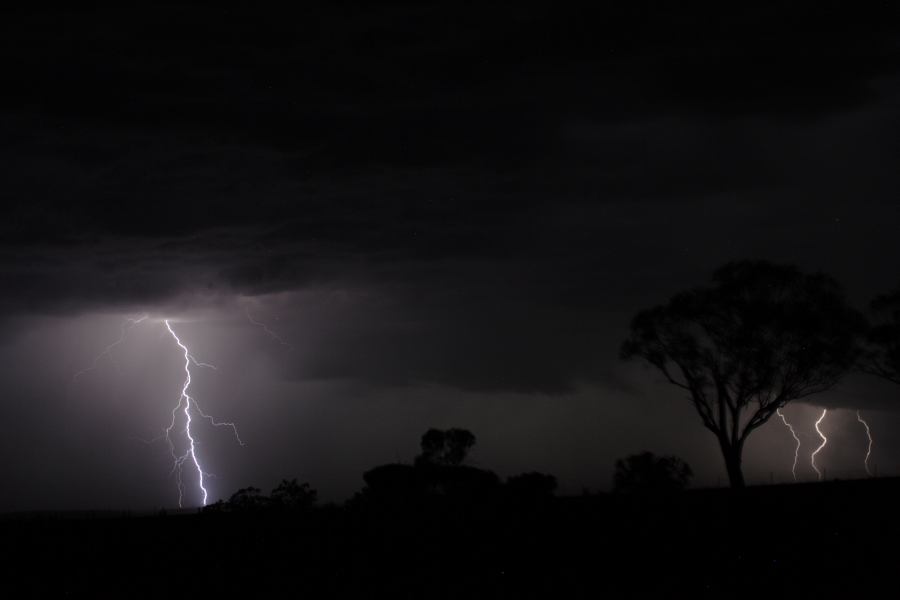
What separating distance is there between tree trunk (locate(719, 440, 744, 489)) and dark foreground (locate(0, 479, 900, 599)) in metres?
24.5

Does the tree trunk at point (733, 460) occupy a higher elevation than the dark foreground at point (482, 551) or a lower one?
higher

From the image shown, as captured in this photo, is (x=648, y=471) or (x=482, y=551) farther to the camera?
(x=648, y=471)

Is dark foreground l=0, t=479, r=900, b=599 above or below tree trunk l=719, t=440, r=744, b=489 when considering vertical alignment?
below

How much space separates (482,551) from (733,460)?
34.7 m

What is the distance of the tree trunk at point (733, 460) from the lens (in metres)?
56.9

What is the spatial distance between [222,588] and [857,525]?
55.4 feet

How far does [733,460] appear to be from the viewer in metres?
57.2

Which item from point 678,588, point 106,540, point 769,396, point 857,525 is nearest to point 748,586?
point 678,588

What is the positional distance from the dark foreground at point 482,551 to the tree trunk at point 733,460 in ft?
80.4

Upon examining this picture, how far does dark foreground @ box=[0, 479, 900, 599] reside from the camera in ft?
75.4

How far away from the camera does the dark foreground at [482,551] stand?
2297 cm

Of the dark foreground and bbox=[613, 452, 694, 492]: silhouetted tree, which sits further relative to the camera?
bbox=[613, 452, 694, 492]: silhouetted tree

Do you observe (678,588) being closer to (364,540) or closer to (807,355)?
(364,540)

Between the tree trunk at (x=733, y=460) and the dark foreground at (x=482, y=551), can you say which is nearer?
the dark foreground at (x=482, y=551)
